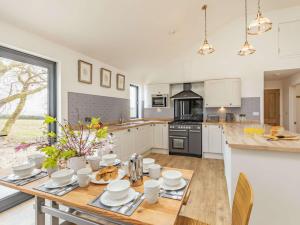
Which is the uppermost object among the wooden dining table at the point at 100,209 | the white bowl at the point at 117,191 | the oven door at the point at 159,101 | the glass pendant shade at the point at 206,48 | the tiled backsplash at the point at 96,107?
the glass pendant shade at the point at 206,48

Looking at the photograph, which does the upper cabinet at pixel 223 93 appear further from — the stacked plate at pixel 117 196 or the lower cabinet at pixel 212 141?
the stacked plate at pixel 117 196

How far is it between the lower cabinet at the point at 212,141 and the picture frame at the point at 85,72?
284cm

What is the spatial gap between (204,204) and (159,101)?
127 inches

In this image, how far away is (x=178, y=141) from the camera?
14.0ft

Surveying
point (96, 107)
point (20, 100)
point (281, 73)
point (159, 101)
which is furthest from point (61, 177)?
point (281, 73)

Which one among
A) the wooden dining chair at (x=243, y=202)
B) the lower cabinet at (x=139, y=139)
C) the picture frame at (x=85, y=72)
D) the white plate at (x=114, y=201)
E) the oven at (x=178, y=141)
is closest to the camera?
the wooden dining chair at (x=243, y=202)

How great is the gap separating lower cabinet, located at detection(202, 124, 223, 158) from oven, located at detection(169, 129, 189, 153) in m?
0.44

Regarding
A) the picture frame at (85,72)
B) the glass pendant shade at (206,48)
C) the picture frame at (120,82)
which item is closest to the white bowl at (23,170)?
the picture frame at (85,72)

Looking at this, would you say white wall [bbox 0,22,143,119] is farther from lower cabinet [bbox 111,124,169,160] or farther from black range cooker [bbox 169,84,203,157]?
black range cooker [bbox 169,84,203,157]

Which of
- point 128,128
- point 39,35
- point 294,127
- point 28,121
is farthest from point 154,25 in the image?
point 294,127

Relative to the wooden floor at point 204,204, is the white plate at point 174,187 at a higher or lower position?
higher

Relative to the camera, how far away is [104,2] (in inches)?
85.1

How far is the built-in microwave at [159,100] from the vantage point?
488cm

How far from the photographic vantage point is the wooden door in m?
5.45
